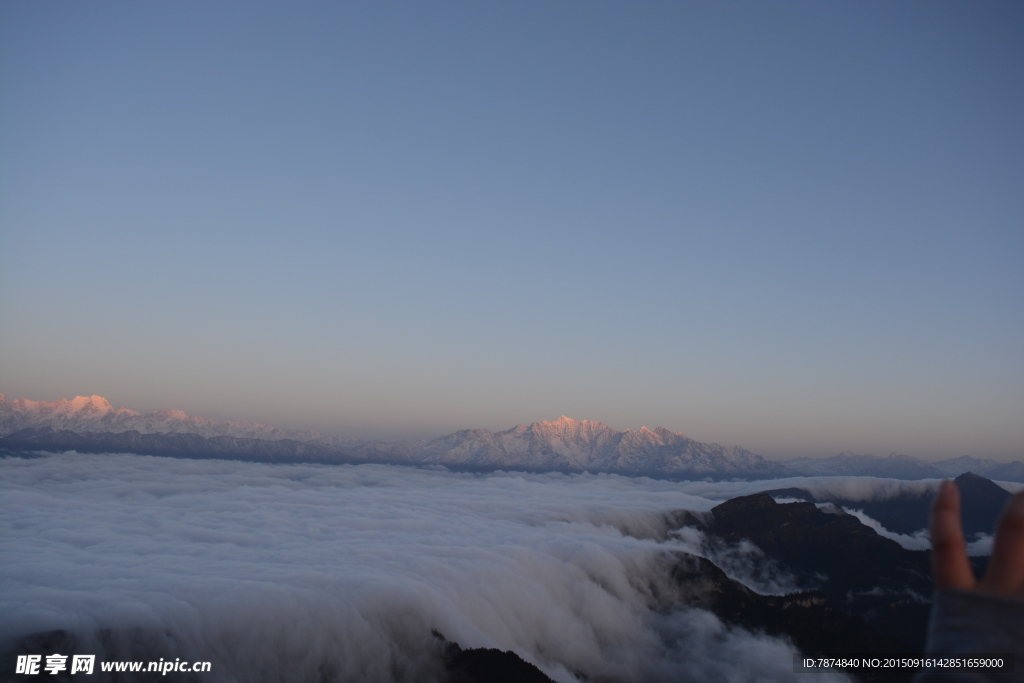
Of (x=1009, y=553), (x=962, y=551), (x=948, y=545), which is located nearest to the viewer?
(x=962, y=551)

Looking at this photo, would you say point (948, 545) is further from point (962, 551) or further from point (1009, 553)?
point (1009, 553)

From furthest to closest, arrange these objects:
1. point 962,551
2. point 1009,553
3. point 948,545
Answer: point 948,545, point 1009,553, point 962,551

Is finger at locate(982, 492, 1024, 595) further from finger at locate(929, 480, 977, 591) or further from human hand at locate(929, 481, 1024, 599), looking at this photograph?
finger at locate(929, 480, 977, 591)

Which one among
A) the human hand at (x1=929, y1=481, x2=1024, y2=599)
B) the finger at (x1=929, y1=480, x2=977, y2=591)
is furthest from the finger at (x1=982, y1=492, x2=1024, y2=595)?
the finger at (x1=929, y1=480, x2=977, y2=591)

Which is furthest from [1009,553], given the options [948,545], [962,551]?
[962,551]

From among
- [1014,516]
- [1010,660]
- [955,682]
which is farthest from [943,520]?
[1010,660]

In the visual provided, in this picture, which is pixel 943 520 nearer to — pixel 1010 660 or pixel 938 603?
pixel 938 603
